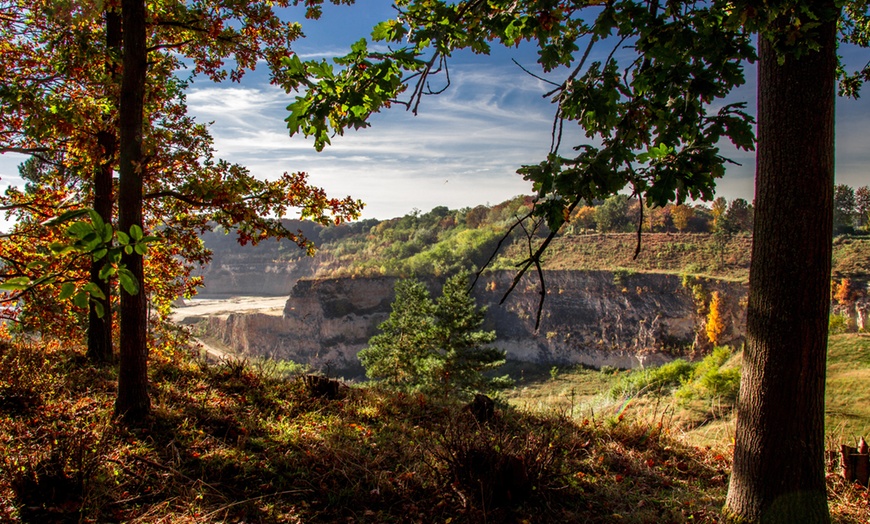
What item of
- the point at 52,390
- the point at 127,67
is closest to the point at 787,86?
the point at 127,67

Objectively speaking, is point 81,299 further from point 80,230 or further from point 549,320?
point 549,320

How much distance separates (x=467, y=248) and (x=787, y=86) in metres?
52.2

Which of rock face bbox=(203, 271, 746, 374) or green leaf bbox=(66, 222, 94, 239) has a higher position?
green leaf bbox=(66, 222, 94, 239)

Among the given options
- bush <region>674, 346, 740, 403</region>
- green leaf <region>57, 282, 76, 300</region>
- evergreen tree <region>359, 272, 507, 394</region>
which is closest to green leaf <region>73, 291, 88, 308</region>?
green leaf <region>57, 282, 76, 300</region>

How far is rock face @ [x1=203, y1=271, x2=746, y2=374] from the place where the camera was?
35188mm

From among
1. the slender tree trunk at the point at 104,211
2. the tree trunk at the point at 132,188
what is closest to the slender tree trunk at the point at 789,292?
the tree trunk at the point at 132,188

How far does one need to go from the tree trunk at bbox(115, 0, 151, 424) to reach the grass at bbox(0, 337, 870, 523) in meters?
0.25

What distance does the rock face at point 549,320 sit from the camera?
115 feet

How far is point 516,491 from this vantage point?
9.27 feet

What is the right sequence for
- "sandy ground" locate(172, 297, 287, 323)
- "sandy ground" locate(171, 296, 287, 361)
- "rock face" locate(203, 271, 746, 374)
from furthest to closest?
"sandy ground" locate(172, 297, 287, 323)
"sandy ground" locate(171, 296, 287, 361)
"rock face" locate(203, 271, 746, 374)

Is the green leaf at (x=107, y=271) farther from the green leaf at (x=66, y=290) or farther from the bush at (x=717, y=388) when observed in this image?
the bush at (x=717, y=388)

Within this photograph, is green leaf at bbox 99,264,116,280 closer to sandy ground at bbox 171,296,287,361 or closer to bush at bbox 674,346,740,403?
bush at bbox 674,346,740,403

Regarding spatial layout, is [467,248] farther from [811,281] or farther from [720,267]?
[811,281]

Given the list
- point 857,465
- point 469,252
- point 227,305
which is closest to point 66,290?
point 857,465
